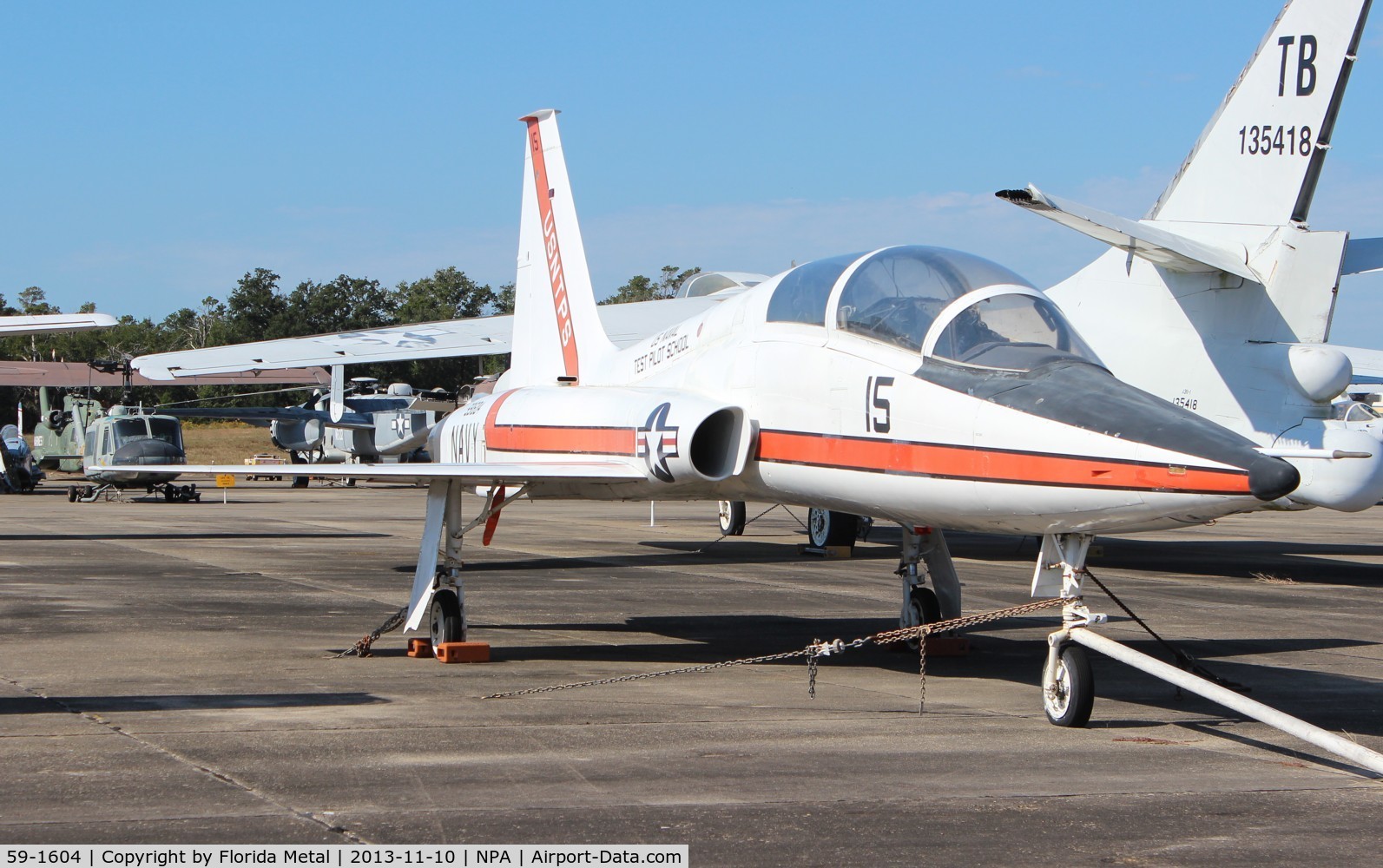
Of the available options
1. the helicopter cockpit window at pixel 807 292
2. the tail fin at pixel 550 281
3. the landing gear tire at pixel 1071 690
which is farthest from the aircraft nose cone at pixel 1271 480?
the tail fin at pixel 550 281

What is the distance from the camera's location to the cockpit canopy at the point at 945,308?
751 cm

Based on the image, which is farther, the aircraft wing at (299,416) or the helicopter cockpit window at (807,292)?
the aircraft wing at (299,416)

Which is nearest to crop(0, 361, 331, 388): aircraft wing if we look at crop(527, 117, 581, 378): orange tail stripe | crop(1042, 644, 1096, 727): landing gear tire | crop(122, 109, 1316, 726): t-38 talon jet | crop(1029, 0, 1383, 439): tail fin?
crop(527, 117, 581, 378): orange tail stripe

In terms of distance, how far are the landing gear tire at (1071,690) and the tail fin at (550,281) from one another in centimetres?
686

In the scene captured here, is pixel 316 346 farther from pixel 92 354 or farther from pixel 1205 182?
pixel 92 354

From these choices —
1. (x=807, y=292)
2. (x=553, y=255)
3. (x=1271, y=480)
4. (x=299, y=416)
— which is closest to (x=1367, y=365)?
(x=553, y=255)

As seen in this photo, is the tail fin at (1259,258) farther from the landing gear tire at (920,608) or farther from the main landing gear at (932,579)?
the landing gear tire at (920,608)

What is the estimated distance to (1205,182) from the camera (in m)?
16.2

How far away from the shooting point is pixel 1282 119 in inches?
607

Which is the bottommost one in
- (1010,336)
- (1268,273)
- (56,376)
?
(1010,336)

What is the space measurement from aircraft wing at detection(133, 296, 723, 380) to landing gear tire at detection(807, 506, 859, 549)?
419 centimetres

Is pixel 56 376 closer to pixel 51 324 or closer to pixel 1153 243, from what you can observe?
pixel 51 324

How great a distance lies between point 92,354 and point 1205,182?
91.4 metres

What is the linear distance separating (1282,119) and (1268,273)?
1764 millimetres
